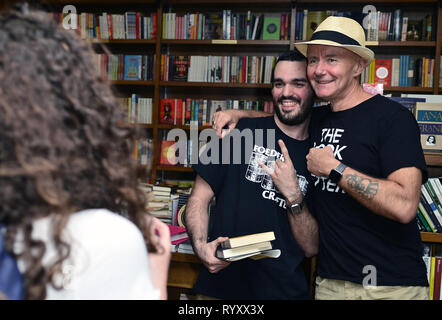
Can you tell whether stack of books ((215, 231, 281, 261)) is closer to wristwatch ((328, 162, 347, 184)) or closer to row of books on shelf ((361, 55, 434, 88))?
wristwatch ((328, 162, 347, 184))

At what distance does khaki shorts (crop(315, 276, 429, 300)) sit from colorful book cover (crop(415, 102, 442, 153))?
2.45ft

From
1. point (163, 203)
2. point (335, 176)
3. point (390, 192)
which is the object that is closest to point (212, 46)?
point (163, 203)

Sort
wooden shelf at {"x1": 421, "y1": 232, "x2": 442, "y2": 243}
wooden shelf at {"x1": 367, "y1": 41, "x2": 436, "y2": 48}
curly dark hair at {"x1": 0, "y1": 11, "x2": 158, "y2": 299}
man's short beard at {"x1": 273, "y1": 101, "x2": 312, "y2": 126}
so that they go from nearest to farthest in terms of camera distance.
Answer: curly dark hair at {"x1": 0, "y1": 11, "x2": 158, "y2": 299} → man's short beard at {"x1": 273, "y1": 101, "x2": 312, "y2": 126} → wooden shelf at {"x1": 421, "y1": 232, "x2": 442, "y2": 243} → wooden shelf at {"x1": 367, "y1": 41, "x2": 436, "y2": 48}

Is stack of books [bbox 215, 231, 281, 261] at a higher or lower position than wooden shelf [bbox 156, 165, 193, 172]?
lower

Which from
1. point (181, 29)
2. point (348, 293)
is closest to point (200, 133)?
point (181, 29)

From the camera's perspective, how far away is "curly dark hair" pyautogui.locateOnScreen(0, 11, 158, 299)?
0.52m

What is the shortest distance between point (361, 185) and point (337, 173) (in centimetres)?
→ 8

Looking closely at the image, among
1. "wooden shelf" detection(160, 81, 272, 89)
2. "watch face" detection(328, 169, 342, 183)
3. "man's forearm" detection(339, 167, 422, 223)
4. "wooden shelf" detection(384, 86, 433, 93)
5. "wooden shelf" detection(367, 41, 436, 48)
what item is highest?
"wooden shelf" detection(367, 41, 436, 48)

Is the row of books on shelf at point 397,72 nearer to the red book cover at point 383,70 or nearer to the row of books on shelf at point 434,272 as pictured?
the red book cover at point 383,70

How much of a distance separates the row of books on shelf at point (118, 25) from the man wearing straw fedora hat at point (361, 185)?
7.57ft

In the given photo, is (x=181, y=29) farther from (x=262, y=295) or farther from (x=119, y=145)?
(x=119, y=145)

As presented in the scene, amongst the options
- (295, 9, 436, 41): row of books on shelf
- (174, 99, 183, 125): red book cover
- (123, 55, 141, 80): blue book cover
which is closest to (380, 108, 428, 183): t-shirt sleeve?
(295, 9, 436, 41): row of books on shelf

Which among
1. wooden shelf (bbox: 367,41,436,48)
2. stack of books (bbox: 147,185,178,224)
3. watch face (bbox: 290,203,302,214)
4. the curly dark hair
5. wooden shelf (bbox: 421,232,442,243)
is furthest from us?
wooden shelf (bbox: 367,41,436,48)

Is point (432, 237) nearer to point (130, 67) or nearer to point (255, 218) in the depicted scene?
point (255, 218)
